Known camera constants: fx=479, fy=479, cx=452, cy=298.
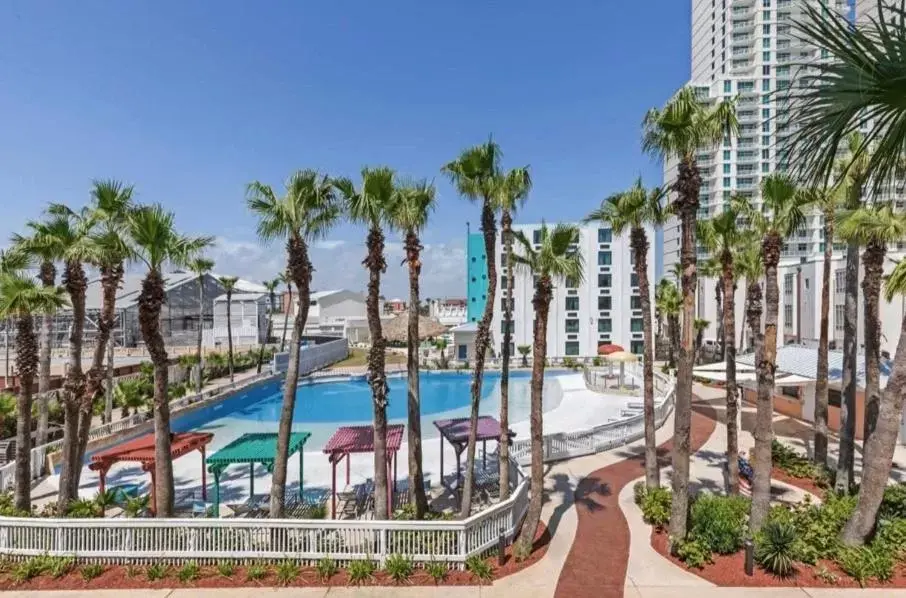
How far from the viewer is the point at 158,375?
35.3 ft

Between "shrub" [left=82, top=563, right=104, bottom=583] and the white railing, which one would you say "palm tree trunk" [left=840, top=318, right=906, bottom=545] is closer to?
the white railing

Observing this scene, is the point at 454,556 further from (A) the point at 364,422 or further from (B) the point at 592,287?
(B) the point at 592,287

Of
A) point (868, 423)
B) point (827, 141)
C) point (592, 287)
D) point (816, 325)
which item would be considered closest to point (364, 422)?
point (868, 423)

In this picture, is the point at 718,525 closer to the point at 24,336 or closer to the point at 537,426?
the point at 537,426

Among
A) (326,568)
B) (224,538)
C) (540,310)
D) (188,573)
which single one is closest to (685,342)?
(540,310)

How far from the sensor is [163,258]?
10.9 metres

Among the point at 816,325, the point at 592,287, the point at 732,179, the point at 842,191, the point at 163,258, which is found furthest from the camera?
the point at 732,179

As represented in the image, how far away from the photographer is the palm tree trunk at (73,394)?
11.8 metres

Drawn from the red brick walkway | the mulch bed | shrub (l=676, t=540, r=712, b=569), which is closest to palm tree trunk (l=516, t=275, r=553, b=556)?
the mulch bed

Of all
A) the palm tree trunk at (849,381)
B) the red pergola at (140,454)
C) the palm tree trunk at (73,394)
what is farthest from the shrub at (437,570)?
the palm tree trunk at (849,381)

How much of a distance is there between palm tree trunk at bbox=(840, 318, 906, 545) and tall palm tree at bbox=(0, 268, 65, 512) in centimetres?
1817

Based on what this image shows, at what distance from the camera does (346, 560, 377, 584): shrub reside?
31.2 ft

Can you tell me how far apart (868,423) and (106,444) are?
26560 millimetres

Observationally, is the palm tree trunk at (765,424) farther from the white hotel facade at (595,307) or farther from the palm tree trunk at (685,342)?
the white hotel facade at (595,307)
